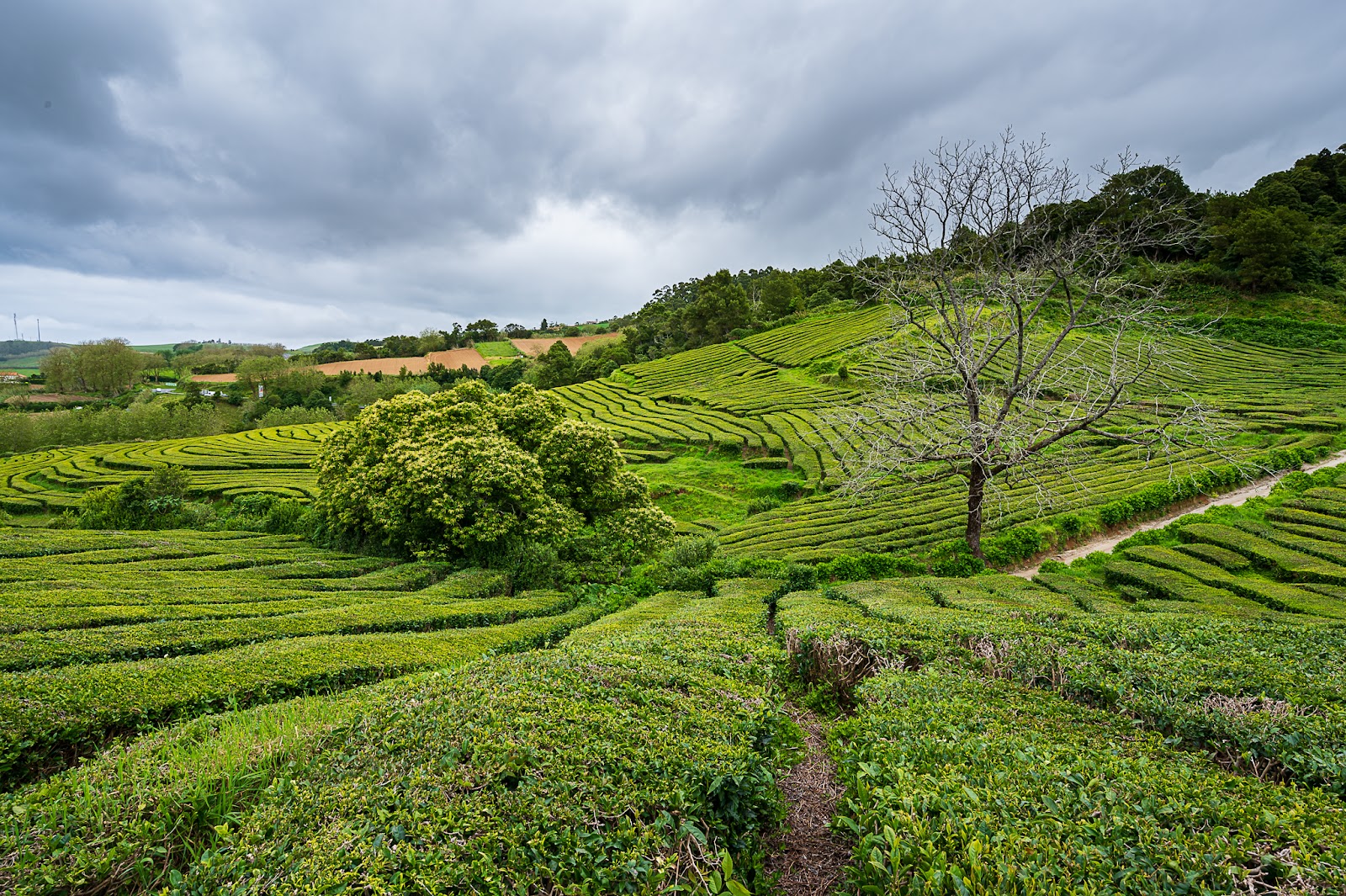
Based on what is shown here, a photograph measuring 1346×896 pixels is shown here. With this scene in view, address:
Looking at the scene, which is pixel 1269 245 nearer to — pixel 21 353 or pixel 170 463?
pixel 170 463

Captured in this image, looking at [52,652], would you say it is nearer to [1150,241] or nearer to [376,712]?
[376,712]

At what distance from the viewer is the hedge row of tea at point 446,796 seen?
3.13 metres

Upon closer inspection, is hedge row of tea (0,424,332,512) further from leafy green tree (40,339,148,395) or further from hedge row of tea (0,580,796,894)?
leafy green tree (40,339,148,395)

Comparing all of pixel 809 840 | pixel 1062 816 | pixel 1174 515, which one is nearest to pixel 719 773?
pixel 809 840

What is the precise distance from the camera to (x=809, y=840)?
176 inches

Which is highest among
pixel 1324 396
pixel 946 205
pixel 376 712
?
pixel 946 205

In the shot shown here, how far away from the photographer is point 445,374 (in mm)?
81688

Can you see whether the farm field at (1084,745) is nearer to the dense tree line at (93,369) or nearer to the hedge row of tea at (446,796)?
the hedge row of tea at (446,796)

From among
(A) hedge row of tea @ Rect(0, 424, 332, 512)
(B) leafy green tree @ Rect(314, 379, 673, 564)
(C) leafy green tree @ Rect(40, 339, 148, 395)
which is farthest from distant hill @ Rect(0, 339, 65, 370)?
(B) leafy green tree @ Rect(314, 379, 673, 564)

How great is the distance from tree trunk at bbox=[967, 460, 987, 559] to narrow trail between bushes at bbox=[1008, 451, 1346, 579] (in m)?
1.57

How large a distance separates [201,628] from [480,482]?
23.8 feet

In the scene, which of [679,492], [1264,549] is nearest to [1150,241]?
[1264,549]

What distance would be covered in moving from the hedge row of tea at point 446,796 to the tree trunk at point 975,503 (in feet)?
41.9

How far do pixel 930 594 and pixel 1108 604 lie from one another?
327cm
